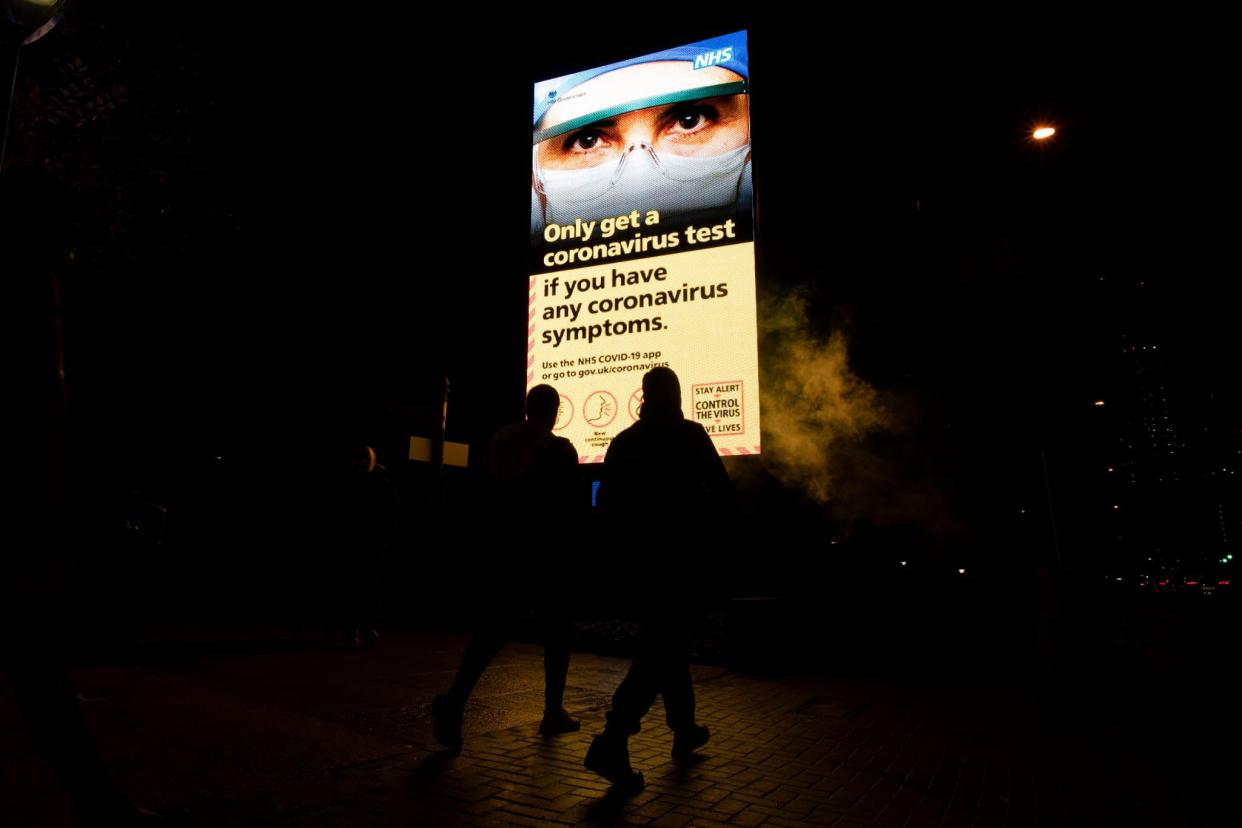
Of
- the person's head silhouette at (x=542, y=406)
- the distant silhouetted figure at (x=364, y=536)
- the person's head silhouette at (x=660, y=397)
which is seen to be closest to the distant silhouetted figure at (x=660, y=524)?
the person's head silhouette at (x=660, y=397)

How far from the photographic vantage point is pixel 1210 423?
4697 centimetres

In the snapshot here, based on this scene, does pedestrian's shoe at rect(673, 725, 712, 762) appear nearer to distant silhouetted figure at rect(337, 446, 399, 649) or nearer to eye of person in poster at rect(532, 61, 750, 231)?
distant silhouetted figure at rect(337, 446, 399, 649)

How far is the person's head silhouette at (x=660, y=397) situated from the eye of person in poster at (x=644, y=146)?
212 inches

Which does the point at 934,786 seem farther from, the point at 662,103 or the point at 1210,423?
the point at 1210,423

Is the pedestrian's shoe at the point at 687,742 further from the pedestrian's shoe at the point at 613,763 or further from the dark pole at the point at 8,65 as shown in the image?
the dark pole at the point at 8,65

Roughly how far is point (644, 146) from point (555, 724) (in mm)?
7117

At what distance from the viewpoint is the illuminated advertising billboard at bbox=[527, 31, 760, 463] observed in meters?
8.56

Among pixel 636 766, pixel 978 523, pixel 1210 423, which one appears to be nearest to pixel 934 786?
Answer: pixel 636 766

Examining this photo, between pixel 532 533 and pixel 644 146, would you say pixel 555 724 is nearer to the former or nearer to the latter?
pixel 532 533

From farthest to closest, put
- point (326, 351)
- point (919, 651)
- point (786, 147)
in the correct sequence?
point (326, 351) → point (786, 147) → point (919, 651)

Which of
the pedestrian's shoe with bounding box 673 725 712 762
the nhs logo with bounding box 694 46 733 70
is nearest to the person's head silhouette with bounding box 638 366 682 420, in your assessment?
the pedestrian's shoe with bounding box 673 725 712 762

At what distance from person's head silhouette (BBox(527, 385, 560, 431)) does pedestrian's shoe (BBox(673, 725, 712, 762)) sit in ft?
5.63

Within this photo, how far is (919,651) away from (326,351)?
11.2m

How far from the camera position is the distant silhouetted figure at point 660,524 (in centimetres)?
340
